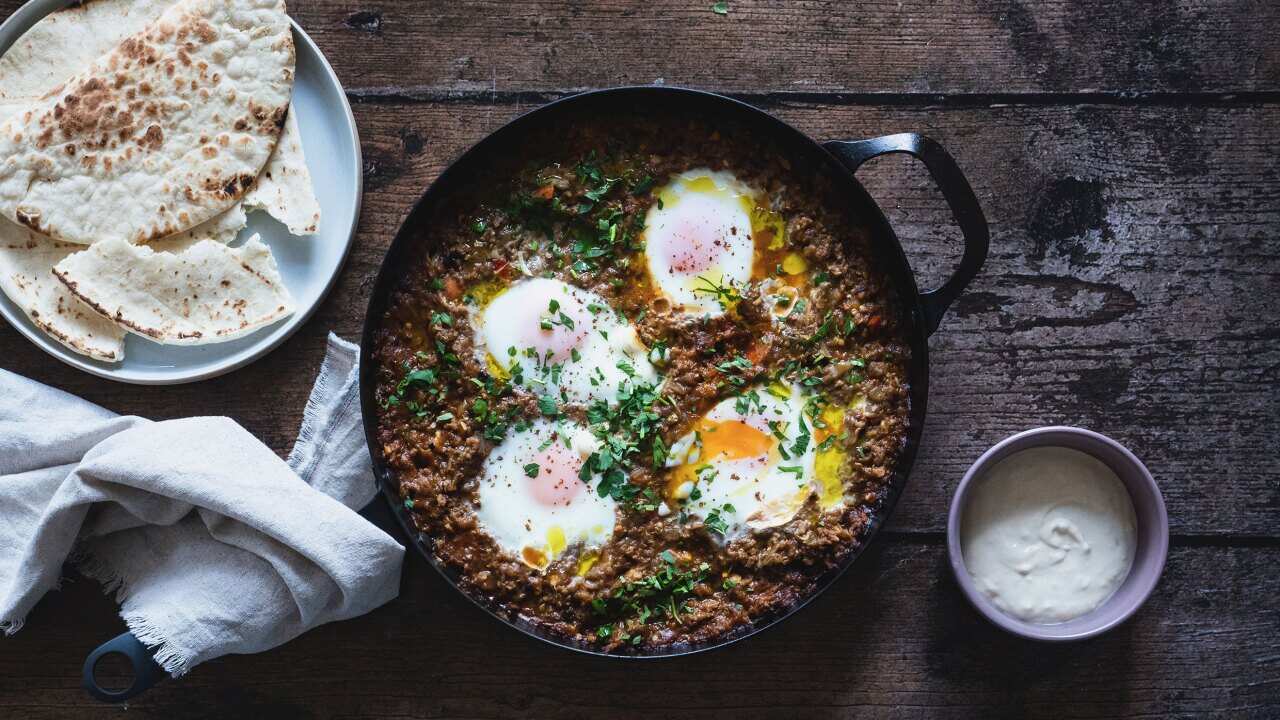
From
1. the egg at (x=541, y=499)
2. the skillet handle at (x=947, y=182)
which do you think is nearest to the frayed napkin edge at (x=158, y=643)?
the egg at (x=541, y=499)

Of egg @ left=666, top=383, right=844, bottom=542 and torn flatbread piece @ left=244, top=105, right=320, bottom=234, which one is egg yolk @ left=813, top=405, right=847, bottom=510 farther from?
torn flatbread piece @ left=244, top=105, right=320, bottom=234

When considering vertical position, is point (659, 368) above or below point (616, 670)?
above

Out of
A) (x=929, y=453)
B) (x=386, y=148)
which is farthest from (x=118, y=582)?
(x=929, y=453)

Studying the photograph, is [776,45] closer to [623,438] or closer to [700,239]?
[700,239]

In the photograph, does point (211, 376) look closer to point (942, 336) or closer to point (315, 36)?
point (315, 36)

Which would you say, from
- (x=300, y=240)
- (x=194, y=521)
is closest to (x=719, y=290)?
(x=300, y=240)

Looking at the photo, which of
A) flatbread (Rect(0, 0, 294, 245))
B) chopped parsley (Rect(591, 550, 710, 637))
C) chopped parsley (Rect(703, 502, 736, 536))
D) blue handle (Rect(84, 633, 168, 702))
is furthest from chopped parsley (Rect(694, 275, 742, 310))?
blue handle (Rect(84, 633, 168, 702))
